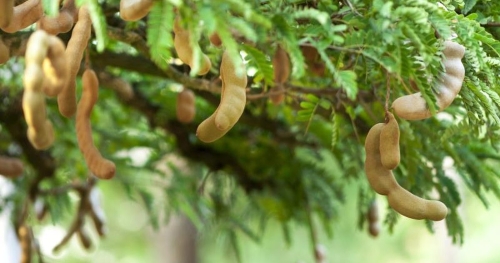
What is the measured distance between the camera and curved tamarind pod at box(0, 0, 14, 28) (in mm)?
505

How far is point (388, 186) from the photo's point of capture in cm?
58

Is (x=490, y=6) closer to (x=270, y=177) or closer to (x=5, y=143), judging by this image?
(x=270, y=177)

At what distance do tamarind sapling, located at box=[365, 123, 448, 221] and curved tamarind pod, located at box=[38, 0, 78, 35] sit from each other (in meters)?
0.23

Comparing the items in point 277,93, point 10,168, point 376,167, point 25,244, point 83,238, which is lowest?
point 83,238

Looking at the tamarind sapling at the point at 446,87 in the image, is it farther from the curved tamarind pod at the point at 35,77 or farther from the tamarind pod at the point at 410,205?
the curved tamarind pod at the point at 35,77

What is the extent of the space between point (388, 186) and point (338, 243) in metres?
2.92

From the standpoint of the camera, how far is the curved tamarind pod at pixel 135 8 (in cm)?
47

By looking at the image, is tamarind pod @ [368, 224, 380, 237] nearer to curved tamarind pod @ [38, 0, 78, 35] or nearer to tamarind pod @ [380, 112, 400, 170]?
tamarind pod @ [380, 112, 400, 170]

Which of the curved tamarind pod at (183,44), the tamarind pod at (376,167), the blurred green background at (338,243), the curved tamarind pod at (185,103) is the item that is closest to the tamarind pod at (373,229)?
the curved tamarind pod at (185,103)

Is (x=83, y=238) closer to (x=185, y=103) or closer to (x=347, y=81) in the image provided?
(x=185, y=103)

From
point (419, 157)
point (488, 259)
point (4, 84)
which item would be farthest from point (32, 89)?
point (488, 259)

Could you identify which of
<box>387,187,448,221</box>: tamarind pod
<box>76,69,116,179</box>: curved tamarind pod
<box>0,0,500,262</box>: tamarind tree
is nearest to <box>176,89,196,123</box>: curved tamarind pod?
<box>0,0,500,262</box>: tamarind tree

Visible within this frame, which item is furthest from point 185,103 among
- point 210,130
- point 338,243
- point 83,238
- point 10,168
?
point 338,243

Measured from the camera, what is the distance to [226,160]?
128cm
